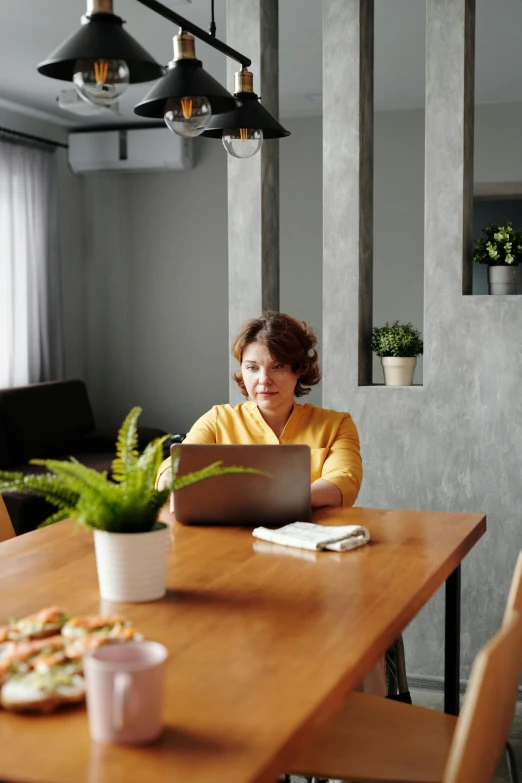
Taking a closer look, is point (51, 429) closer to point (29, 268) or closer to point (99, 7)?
point (29, 268)

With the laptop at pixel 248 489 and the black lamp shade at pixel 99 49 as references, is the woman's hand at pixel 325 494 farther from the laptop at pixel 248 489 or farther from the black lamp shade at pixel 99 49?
the black lamp shade at pixel 99 49

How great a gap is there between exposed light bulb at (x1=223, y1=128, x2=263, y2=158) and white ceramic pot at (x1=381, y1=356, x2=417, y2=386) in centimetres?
125

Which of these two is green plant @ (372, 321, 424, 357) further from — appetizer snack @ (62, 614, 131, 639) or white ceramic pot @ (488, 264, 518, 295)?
appetizer snack @ (62, 614, 131, 639)

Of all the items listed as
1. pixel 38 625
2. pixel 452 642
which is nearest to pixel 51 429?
pixel 452 642

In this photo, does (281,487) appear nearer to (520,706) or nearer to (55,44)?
(520,706)

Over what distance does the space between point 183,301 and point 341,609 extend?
5737 millimetres

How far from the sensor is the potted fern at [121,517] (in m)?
1.58

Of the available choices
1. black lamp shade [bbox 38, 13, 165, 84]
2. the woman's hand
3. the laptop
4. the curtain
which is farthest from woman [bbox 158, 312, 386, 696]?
the curtain

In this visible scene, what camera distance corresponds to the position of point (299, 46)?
16.1ft

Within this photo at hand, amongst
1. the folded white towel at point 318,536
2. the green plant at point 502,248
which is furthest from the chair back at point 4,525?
the green plant at point 502,248

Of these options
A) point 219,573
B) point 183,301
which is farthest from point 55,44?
point 219,573

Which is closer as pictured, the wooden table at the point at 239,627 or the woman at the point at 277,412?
the wooden table at the point at 239,627

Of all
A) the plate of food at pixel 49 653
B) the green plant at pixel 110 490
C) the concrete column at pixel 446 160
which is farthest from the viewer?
the concrete column at pixel 446 160

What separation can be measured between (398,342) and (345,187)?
0.58 m
